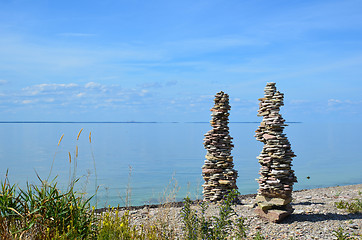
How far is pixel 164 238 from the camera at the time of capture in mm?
6418

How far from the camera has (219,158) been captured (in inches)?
475

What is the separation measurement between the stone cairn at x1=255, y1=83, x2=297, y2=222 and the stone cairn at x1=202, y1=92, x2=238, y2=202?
2.15m

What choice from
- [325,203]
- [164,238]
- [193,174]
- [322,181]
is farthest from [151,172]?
[164,238]

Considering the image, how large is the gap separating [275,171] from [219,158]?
2.76m

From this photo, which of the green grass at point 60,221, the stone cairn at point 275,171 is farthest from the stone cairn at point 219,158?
the green grass at point 60,221

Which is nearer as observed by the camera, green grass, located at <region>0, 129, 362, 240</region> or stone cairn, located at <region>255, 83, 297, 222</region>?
green grass, located at <region>0, 129, 362, 240</region>

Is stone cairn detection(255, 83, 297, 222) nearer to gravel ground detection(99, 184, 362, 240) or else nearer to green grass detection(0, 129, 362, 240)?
gravel ground detection(99, 184, 362, 240)

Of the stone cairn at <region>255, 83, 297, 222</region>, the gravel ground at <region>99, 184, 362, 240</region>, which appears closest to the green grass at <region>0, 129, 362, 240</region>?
the gravel ground at <region>99, 184, 362, 240</region>

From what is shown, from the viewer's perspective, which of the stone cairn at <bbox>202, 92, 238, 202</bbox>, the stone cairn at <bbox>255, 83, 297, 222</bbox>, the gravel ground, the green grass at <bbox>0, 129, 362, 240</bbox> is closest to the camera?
the green grass at <bbox>0, 129, 362, 240</bbox>

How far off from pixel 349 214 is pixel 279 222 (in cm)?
229

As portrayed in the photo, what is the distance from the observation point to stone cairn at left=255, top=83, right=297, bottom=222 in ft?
31.4

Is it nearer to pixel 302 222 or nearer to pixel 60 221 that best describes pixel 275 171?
pixel 302 222

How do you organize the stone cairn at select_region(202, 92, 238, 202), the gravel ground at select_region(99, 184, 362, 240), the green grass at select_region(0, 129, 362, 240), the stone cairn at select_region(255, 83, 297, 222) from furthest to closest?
the stone cairn at select_region(202, 92, 238, 202) < the stone cairn at select_region(255, 83, 297, 222) < the gravel ground at select_region(99, 184, 362, 240) < the green grass at select_region(0, 129, 362, 240)

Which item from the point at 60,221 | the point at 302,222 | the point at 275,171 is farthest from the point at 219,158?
the point at 60,221
